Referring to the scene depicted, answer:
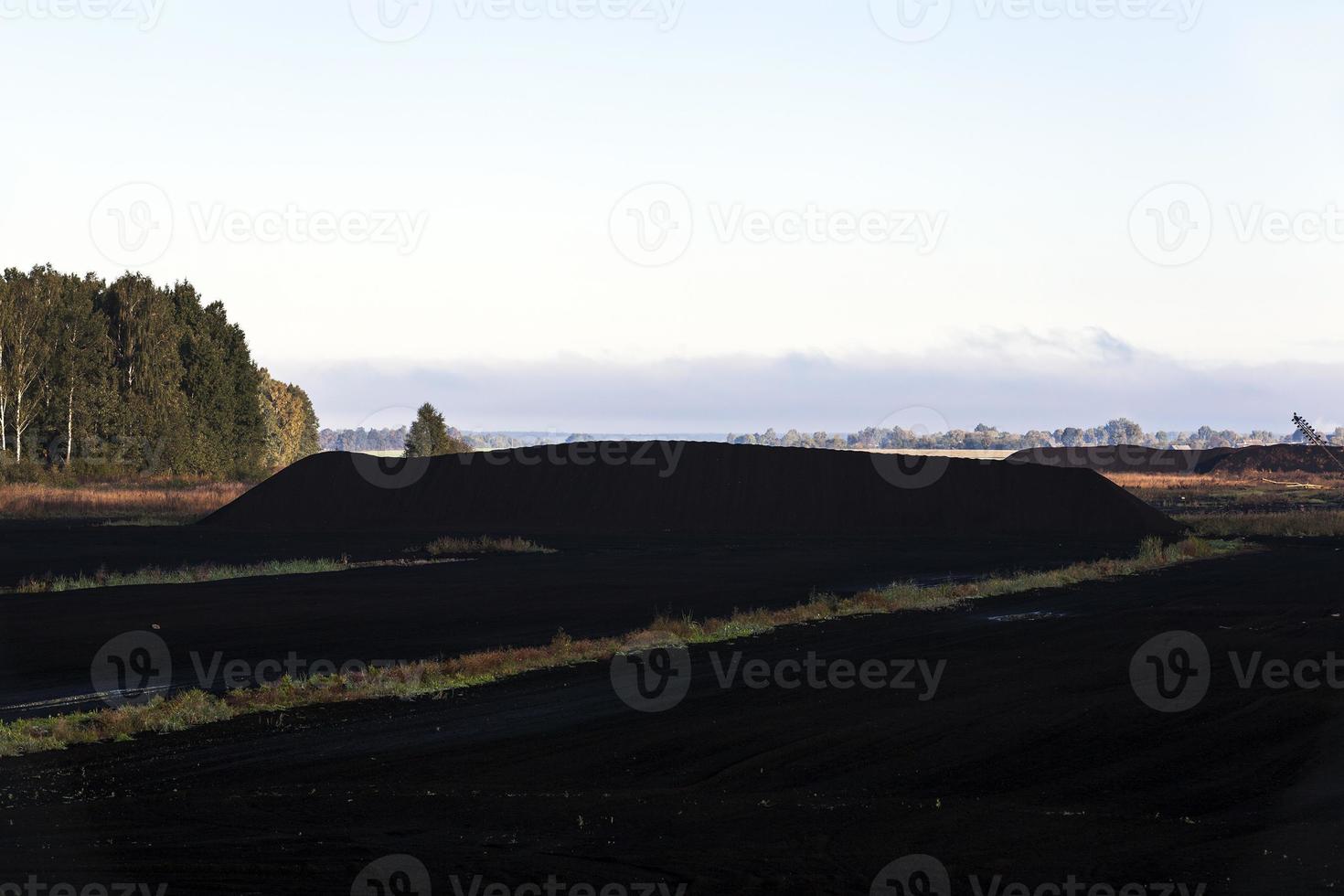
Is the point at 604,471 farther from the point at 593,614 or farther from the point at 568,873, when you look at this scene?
the point at 568,873

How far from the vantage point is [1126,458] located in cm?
17800

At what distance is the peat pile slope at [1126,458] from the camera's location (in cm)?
16638

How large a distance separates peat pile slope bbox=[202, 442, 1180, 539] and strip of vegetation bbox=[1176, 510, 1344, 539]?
2.76 m

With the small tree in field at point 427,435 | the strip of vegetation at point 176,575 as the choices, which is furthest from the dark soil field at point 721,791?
the small tree in field at point 427,435

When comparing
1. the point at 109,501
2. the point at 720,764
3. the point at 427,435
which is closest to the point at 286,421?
the point at 427,435

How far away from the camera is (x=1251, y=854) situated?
10.5 metres

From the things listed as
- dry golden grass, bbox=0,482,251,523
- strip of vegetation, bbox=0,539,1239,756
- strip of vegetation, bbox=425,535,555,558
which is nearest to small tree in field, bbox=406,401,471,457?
dry golden grass, bbox=0,482,251,523

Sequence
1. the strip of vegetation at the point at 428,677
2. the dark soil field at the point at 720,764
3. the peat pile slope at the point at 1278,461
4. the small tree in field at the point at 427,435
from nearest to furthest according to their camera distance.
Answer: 1. the dark soil field at the point at 720,764
2. the strip of vegetation at the point at 428,677
3. the small tree in field at the point at 427,435
4. the peat pile slope at the point at 1278,461

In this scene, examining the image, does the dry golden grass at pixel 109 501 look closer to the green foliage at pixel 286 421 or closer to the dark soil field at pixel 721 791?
the green foliage at pixel 286 421

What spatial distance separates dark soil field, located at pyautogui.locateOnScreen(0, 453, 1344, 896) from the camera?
10227mm

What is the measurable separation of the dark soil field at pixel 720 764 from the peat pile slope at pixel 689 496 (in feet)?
117

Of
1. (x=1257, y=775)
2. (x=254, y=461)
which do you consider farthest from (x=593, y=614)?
(x=254, y=461)

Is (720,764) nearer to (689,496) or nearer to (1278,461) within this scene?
(689,496)

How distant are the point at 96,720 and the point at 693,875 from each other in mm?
9143
